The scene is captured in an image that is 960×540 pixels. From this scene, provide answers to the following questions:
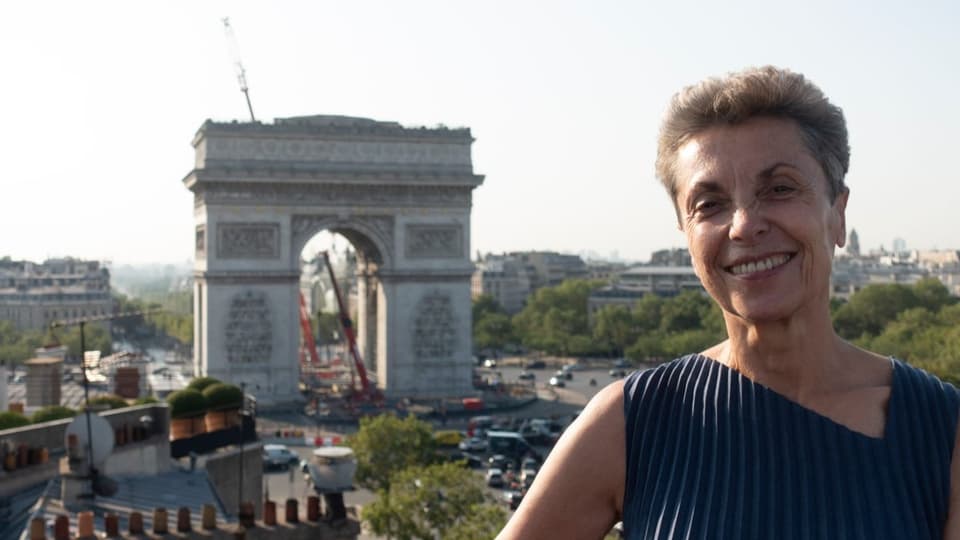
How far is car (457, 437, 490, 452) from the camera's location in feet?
113

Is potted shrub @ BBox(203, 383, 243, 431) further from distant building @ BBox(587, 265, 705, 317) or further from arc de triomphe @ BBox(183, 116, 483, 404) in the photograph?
distant building @ BBox(587, 265, 705, 317)

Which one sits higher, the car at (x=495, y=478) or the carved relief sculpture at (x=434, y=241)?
the carved relief sculpture at (x=434, y=241)

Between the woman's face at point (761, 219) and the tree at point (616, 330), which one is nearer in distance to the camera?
the woman's face at point (761, 219)

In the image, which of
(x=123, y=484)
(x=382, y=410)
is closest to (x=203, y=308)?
(x=382, y=410)

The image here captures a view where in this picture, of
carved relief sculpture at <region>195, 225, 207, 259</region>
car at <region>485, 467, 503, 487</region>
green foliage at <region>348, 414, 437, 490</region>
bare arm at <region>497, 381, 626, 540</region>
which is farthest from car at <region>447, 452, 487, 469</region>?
bare arm at <region>497, 381, 626, 540</region>

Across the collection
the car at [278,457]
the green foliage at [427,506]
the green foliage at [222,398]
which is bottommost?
the car at [278,457]

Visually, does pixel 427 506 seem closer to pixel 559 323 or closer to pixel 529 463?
pixel 529 463

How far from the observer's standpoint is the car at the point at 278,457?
107 feet

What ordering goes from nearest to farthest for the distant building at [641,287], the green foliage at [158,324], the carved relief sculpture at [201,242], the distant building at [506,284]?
1. the carved relief sculpture at [201,242]
2. the distant building at [641,287]
3. the green foliage at [158,324]
4. the distant building at [506,284]

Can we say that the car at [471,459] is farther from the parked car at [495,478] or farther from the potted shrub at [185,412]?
the potted shrub at [185,412]

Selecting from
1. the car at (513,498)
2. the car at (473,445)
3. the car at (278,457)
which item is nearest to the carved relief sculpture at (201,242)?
the car at (278,457)

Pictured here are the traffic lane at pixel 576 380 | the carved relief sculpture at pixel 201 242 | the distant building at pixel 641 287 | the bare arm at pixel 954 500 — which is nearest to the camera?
the bare arm at pixel 954 500

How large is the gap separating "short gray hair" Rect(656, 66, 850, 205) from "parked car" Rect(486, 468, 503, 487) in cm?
2773

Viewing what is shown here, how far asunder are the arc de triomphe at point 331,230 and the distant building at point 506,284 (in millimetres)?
57289
